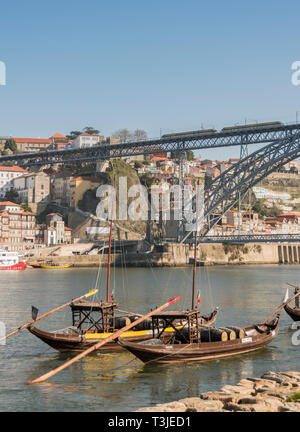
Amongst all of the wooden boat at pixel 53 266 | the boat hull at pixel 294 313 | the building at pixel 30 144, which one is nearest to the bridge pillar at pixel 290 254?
the wooden boat at pixel 53 266

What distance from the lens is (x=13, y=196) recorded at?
97438 millimetres

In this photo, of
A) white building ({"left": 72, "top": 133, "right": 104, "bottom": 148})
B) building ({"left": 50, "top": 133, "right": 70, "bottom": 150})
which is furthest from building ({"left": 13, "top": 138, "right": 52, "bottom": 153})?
white building ({"left": 72, "top": 133, "right": 104, "bottom": 148})

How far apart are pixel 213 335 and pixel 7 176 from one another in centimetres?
8459

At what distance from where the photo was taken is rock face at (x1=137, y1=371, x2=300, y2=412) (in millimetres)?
12758

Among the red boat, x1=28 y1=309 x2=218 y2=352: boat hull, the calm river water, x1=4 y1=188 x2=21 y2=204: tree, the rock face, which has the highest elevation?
x1=4 y1=188 x2=21 y2=204: tree

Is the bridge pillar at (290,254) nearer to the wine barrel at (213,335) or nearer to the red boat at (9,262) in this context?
the red boat at (9,262)

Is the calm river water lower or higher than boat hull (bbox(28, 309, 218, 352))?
lower

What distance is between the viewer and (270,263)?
90312mm

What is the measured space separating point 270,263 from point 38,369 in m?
74.6

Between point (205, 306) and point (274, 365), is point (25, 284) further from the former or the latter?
point (274, 365)

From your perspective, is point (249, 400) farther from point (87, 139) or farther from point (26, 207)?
point (87, 139)

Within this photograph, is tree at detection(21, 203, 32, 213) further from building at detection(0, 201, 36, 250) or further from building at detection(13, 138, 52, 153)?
building at detection(13, 138, 52, 153)

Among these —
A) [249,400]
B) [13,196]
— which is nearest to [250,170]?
[13,196]

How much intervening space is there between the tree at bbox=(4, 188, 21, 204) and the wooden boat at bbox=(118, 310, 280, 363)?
78.1 metres
